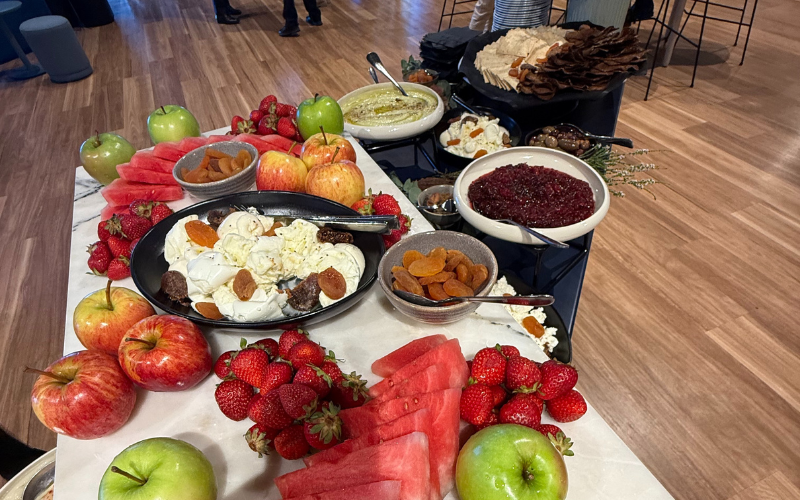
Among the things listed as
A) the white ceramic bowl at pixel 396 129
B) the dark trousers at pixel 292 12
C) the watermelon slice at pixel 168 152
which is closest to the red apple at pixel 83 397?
the watermelon slice at pixel 168 152

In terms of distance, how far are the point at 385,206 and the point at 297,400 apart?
23.5 inches

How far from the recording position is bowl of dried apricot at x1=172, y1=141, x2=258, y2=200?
125cm

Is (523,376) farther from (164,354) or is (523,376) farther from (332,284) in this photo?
(164,354)

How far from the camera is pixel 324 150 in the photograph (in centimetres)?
127

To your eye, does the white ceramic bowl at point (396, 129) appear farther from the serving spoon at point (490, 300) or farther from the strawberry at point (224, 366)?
the strawberry at point (224, 366)

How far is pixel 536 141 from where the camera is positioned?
1.51 meters

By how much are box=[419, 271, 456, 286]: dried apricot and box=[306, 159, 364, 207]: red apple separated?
0.39 m

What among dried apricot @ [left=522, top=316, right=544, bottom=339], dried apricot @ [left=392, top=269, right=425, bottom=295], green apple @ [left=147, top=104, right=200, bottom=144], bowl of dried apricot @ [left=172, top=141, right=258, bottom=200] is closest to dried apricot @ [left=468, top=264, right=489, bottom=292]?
dried apricot @ [left=392, top=269, right=425, bottom=295]

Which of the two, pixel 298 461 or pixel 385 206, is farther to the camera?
pixel 385 206

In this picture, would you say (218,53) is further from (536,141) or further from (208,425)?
(208,425)

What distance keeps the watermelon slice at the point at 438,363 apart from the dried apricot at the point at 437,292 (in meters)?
0.11

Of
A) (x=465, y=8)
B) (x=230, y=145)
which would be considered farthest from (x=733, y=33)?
(x=230, y=145)

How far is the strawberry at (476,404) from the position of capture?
720 millimetres

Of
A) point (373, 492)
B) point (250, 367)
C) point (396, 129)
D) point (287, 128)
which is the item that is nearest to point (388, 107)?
point (396, 129)
